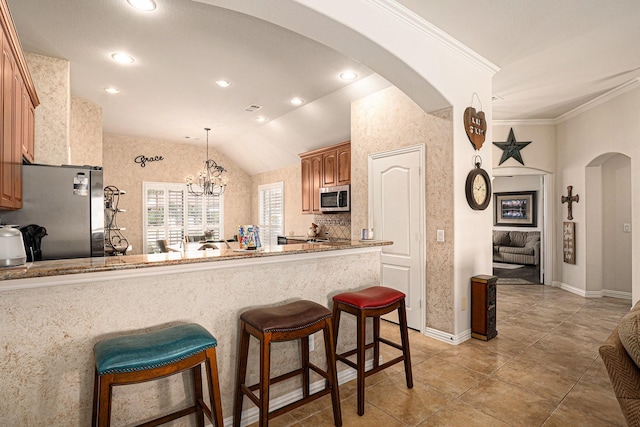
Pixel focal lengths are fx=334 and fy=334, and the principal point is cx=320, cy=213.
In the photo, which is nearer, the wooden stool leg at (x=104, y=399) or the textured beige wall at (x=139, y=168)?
the wooden stool leg at (x=104, y=399)

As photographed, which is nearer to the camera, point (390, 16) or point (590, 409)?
point (590, 409)

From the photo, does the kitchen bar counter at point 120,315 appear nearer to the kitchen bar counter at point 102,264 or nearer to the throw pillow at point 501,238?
the kitchen bar counter at point 102,264

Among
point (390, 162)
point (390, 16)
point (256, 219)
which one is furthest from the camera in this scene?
point (256, 219)

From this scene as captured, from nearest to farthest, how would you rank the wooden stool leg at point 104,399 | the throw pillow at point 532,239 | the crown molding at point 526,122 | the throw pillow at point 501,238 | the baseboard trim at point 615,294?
the wooden stool leg at point 104,399 < the baseboard trim at point 615,294 < the crown molding at point 526,122 < the throw pillow at point 532,239 < the throw pillow at point 501,238

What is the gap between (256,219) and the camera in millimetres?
8719

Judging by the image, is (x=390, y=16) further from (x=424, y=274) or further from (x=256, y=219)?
(x=256, y=219)

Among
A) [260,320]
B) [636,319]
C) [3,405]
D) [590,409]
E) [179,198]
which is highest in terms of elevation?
[179,198]

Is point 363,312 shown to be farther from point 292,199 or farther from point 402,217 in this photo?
point 292,199

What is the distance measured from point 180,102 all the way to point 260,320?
170 inches

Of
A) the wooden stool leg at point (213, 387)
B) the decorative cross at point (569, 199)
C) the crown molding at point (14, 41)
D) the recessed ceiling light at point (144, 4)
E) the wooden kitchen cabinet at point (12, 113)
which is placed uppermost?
the recessed ceiling light at point (144, 4)

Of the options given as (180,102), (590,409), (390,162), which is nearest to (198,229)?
(180,102)

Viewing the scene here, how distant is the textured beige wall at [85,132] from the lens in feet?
15.7

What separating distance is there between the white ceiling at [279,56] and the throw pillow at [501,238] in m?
4.10

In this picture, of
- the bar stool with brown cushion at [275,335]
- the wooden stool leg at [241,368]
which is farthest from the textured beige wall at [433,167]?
the wooden stool leg at [241,368]
